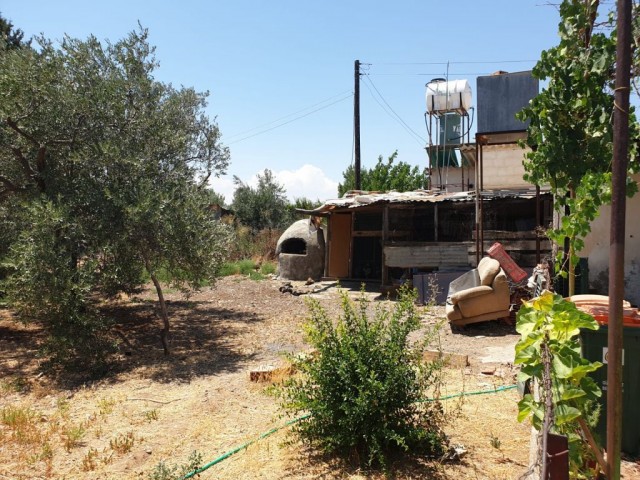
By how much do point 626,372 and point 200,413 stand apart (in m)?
4.29

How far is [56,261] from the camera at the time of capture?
7.55 meters

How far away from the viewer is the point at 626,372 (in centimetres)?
354

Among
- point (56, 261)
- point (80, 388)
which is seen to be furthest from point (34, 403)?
point (56, 261)

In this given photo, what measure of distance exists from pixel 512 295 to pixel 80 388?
725 cm

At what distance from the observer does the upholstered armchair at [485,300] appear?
9.12m

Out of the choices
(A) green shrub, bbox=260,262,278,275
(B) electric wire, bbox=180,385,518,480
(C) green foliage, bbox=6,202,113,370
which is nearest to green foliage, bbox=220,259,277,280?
(A) green shrub, bbox=260,262,278,275

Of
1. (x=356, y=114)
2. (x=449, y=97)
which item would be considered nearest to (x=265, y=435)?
(x=449, y=97)

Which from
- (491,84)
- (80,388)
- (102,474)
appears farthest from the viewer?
(491,84)

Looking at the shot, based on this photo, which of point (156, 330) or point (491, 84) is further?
point (491, 84)

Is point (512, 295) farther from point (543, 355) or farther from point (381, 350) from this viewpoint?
point (543, 355)

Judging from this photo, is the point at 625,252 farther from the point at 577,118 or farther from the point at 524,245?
the point at 577,118

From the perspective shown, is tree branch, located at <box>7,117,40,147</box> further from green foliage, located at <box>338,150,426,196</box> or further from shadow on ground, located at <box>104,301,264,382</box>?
green foliage, located at <box>338,150,426,196</box>

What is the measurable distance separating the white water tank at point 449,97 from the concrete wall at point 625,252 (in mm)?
9620

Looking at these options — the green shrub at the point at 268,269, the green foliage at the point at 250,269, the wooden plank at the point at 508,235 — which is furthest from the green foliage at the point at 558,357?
the green shrub at the point at 268,269
